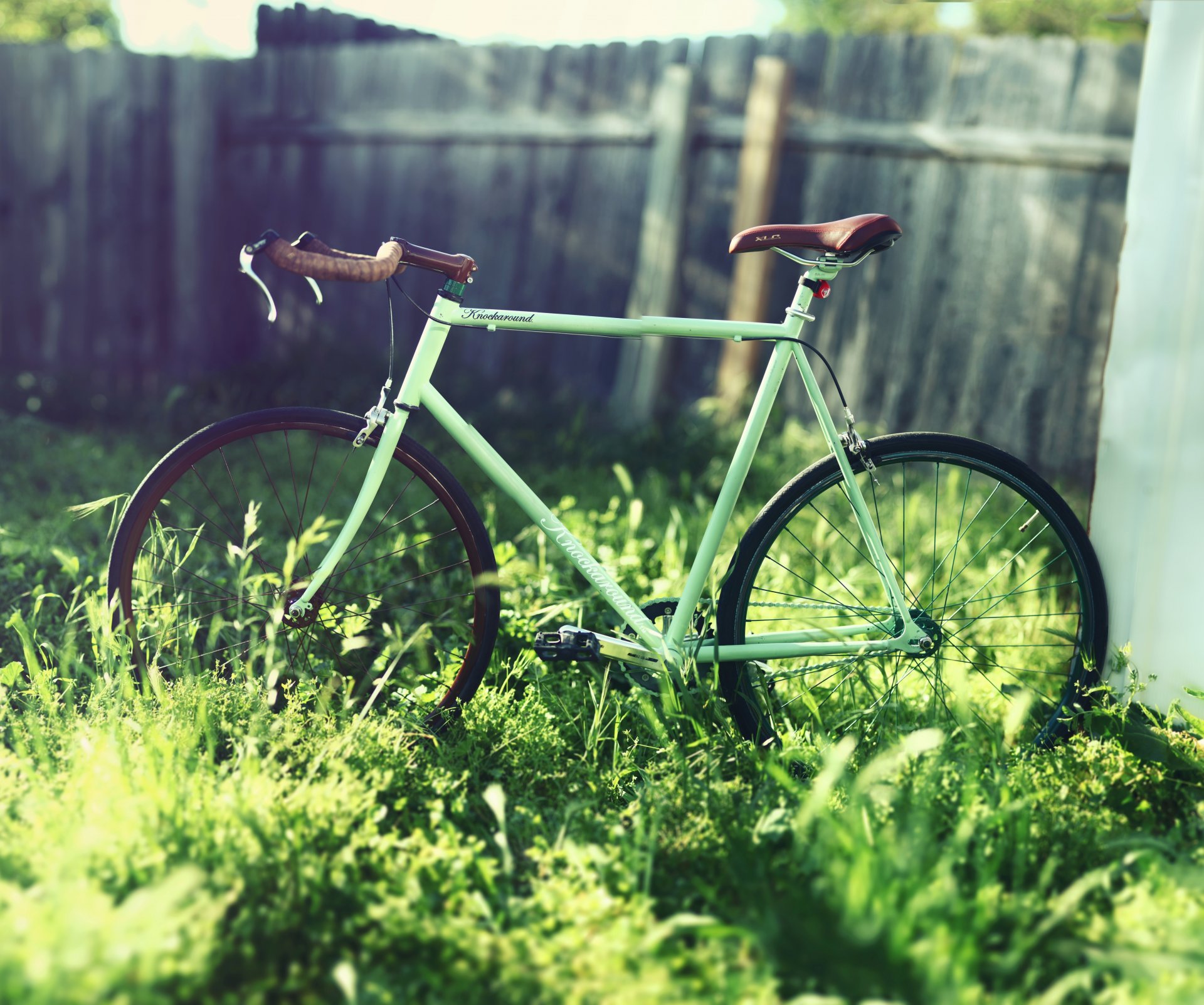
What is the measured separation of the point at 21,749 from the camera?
2.13m

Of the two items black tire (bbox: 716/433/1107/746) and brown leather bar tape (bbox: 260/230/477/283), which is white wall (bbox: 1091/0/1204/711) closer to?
black tire (bbox: 716/433/1107/746)

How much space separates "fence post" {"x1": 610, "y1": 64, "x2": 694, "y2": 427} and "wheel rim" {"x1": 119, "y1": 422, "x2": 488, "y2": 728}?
5.01 ft

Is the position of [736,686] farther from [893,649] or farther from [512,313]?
[512,313]

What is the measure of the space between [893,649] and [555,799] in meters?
0.90

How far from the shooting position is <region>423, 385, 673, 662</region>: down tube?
236cm

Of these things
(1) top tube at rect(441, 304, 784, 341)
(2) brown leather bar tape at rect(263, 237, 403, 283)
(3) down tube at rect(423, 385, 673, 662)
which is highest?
(2) brown leather bar tape at rect(263, 237, 403, 283)

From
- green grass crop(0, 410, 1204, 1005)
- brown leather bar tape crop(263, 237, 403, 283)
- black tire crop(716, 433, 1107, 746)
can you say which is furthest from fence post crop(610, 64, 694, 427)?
brown leather bar tape crop(263, 237, 403, 283)

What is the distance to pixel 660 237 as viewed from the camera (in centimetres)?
512

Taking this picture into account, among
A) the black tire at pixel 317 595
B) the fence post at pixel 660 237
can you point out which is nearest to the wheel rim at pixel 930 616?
the black tire at pixel 317 595

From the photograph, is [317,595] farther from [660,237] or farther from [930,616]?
[660,237]

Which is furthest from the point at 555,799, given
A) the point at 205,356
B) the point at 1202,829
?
the point at 205,356

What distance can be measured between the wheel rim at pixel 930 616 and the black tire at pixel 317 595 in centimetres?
77

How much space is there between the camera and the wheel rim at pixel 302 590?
2336 millimetres

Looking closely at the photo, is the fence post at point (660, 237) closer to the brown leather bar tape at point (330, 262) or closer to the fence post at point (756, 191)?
the fence post at point (756, 191)
